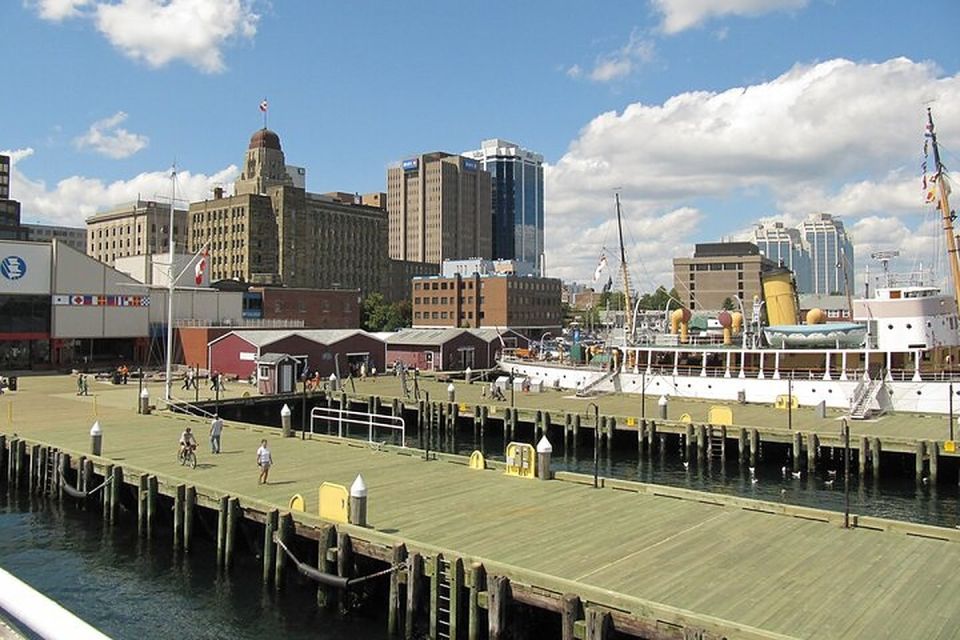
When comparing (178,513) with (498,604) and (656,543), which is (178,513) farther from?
(656,543)

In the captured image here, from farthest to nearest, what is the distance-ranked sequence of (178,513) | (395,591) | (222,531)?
1. (178,513)
2. (222,531)
3. (395,591)

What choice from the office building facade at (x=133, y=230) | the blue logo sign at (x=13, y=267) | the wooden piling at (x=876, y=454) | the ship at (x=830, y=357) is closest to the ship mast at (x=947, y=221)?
the ship at (x=830, y=357)

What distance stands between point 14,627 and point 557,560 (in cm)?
1400

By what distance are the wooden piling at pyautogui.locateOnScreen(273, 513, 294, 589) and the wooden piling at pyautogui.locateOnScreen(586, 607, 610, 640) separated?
937 cm

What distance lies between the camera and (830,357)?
50.8m

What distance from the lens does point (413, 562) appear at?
17.2 m

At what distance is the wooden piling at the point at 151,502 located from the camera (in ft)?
83.7

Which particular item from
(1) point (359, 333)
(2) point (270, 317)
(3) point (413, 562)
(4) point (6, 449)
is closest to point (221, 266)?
(2) point (270, 317)

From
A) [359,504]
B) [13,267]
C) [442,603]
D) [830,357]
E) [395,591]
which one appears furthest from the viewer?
[13,267]

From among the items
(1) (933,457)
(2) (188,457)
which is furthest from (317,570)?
(1) (933,457)

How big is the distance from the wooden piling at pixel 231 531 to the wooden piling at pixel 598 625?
11989mm

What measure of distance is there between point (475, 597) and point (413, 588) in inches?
76.3

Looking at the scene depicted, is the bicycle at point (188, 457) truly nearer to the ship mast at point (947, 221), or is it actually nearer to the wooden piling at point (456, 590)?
the wooden piling at point (456, 590)

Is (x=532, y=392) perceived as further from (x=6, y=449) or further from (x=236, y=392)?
(x=6, y=449)
